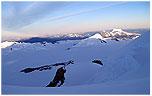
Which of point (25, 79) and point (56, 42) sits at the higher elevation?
point (56, 42)

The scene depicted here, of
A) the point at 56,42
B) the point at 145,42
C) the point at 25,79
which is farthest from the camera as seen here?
the point at 56,42

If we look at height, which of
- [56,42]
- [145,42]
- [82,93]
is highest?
[56,42]

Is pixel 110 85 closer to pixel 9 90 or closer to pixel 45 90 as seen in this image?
pixel 45 90

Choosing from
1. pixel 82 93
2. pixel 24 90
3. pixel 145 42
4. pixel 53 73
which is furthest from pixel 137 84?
pixel 53 73

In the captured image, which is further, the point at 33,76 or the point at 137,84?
the point at 33,76

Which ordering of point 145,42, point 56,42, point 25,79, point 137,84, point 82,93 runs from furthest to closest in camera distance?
point 56,42 < point 25,79 < point 145,42 < point 137,84 < point 82,93

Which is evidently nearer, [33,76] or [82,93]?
[82,93]

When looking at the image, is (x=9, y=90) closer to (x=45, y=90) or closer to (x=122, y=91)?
(x=45, y=90)

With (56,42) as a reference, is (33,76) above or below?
below

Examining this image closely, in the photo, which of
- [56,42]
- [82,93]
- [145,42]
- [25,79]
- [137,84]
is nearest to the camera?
[82,93]

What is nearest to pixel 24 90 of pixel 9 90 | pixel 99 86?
pixel 9 90
